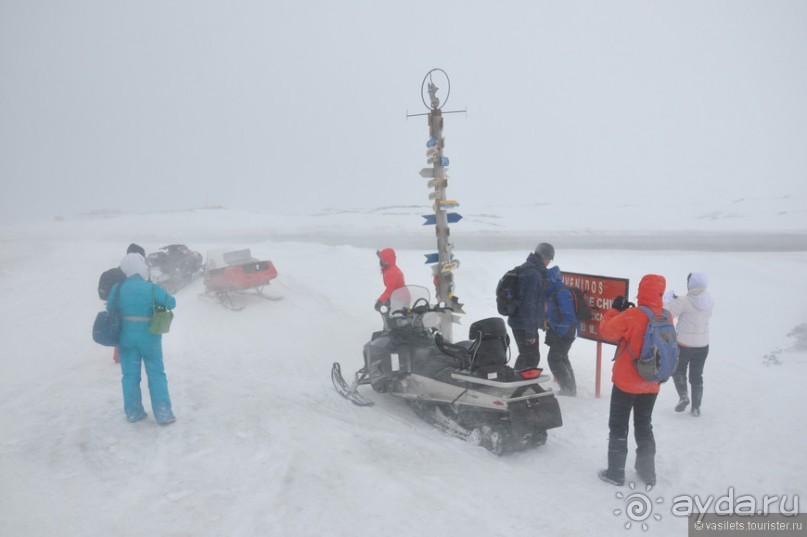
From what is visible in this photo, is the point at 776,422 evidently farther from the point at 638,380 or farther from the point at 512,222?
the point at 512,222

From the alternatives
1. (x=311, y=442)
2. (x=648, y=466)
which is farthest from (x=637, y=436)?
(x=311, y=442)

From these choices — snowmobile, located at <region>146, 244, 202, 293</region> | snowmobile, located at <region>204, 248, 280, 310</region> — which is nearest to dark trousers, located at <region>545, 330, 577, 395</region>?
snowmobile, located at <region>204, 248, 280, 310</region>

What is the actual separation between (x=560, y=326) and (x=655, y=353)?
2.37 m

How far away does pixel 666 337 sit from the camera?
178 inches

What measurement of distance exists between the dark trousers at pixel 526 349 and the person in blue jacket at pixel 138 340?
4.16m

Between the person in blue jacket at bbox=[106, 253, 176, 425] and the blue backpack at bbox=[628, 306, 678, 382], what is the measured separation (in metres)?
4.76

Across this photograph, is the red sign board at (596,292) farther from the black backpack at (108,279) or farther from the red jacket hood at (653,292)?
the black backpack at (108,279)

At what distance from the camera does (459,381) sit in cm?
563

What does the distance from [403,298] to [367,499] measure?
3.21m

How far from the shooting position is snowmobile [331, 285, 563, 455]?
17.0 feet

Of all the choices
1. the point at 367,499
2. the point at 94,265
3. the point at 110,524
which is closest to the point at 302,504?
the point at 367,499

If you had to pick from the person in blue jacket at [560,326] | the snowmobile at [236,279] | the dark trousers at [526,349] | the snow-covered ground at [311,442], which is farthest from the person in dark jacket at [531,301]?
the snowmobile at [236,279]

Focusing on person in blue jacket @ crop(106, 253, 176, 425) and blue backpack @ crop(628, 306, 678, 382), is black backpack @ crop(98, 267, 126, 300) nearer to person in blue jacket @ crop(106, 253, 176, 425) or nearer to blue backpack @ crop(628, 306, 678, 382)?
person in blue jacket @ crop(106, 253, 176, 425)

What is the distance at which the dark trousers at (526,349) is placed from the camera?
6.62m
